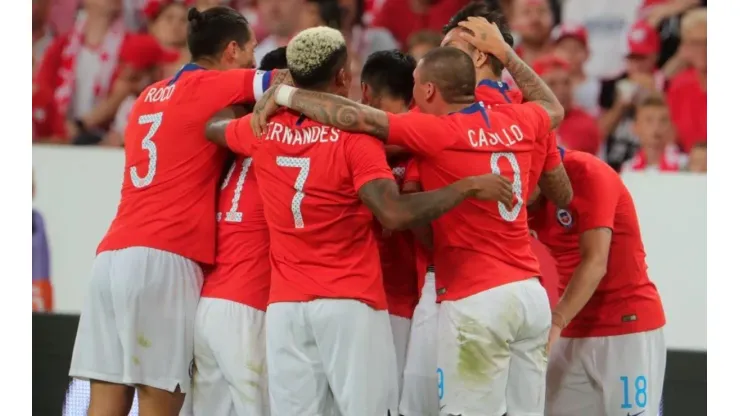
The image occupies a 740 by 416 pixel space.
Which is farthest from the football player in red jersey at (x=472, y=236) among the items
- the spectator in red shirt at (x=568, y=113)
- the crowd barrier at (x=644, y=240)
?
the spectator in red shirt at (x=568, y=113)

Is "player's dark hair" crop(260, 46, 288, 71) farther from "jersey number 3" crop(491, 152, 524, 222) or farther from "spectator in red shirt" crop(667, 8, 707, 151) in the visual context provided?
"spectator in red shirt" crop(667, 8, 707, 151)

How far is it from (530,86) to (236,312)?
1.61 metres

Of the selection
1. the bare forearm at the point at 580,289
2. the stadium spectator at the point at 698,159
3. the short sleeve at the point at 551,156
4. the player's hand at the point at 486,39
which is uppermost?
the player's hand at the point at 486,39

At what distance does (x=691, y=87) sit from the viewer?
291 inches

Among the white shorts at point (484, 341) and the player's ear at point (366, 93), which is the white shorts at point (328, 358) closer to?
the white shorts at point (484, 341)

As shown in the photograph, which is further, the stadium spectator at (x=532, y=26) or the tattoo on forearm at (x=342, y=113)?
the stadium spectator at (x=532, y=26)

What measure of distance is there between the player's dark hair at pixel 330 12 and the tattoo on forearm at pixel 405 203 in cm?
436

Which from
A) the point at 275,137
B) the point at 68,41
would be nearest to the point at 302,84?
the point at 275,137

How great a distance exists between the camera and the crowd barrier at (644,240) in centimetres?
667

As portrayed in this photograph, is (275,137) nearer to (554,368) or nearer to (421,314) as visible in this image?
(421,314)

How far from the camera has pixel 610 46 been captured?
753 cm

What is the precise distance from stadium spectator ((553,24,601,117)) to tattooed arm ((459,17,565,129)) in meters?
3.60

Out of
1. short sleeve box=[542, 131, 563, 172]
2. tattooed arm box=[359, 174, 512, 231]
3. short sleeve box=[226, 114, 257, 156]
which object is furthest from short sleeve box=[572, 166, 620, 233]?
short sleeve box=[226, 114, 257, 156]

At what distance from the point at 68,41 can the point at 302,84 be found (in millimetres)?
5110
